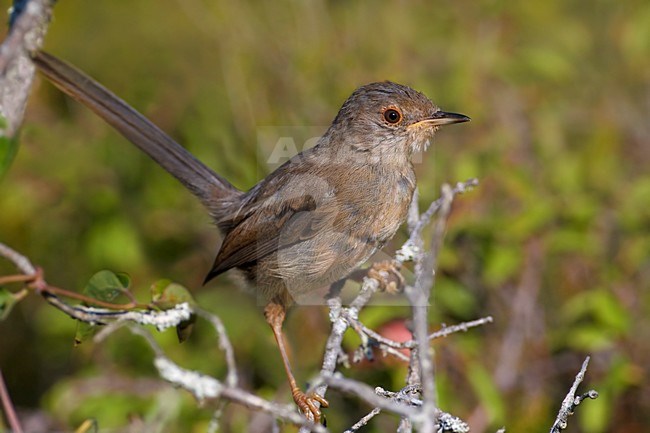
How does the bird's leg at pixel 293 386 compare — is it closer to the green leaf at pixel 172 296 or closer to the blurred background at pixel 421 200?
the blurred background at pixel 421 200

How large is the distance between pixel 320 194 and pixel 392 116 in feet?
1.84

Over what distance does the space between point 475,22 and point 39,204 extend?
3332 millimetres

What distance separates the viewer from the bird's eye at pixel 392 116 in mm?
4516

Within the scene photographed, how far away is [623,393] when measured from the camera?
5.38m

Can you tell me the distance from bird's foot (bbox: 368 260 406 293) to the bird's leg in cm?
61

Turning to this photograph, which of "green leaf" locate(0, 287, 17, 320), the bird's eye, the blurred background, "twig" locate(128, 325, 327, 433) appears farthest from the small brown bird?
"twig" locate(128, 325, 327, 433)

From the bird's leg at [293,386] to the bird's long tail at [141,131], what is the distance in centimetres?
80

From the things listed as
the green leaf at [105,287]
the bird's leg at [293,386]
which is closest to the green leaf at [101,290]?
the green leaf at [105,287]

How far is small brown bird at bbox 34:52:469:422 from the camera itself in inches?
165

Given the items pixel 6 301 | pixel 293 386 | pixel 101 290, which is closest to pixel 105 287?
pixel 101 290

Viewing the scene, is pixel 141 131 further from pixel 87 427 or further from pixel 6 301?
pixel 87 427

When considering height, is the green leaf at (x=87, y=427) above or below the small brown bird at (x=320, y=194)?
below

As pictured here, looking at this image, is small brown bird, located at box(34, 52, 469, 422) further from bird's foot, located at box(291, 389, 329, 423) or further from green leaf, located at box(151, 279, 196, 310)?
green leaf, located at box(151, 279, 196, 310)

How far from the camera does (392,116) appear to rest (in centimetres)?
453
